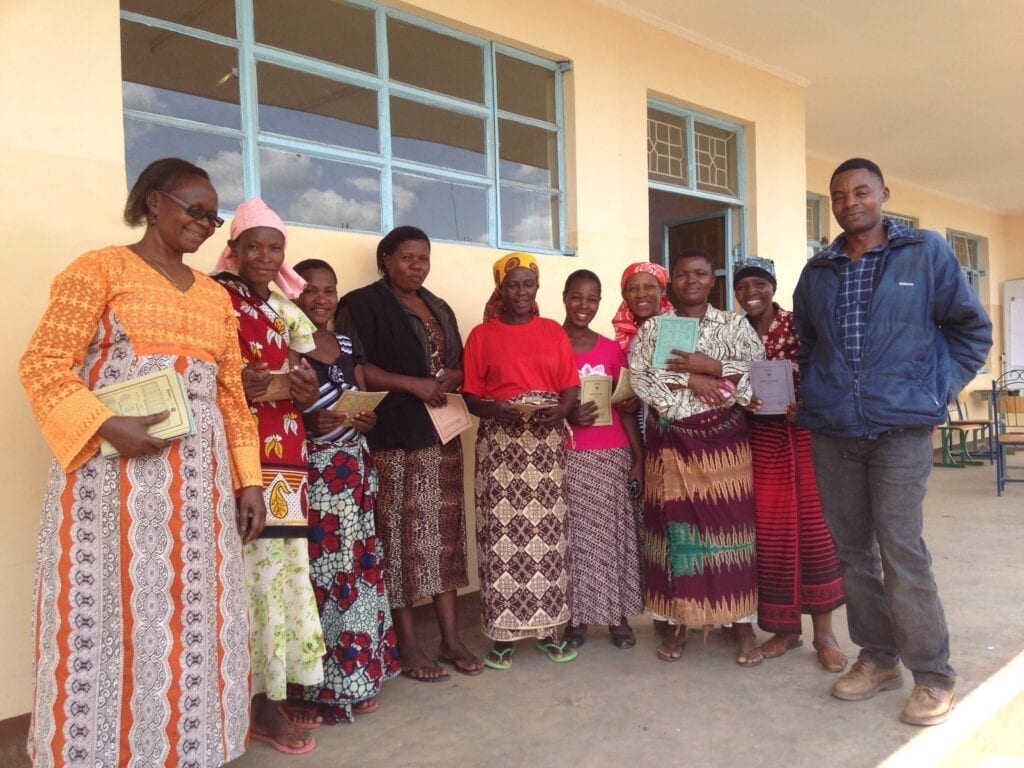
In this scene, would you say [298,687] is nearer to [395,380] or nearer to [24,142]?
[395,380]

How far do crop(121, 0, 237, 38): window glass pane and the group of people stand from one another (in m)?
1.17

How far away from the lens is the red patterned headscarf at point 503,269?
3391 millimetres

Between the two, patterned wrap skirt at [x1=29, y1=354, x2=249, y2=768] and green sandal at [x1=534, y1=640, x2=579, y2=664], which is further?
green sandal at [x1=534, y1=640, x2=579, y2=664]

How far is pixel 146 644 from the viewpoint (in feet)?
6.73

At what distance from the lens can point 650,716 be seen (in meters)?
2.88

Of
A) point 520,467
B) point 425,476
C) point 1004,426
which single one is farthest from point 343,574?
point 1004,426

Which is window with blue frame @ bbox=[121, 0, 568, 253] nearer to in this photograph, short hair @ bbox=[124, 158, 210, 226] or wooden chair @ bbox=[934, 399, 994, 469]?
short hair @ bbox=[124, 158, 210, 226]

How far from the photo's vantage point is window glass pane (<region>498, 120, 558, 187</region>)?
440 centimetres

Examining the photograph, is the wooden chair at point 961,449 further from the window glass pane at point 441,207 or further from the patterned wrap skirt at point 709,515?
the window glass pane at point 441,207

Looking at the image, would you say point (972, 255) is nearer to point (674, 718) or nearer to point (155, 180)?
point (674, 718)

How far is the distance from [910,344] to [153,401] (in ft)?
8.02

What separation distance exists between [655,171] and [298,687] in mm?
3994

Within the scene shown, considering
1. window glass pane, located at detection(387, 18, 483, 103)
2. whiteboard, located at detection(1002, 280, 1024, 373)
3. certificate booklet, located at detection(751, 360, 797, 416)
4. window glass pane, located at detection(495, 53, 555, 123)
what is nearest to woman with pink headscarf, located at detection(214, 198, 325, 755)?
window glass pane, located at detection(387, 18, 483, 103)

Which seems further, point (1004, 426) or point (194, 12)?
point (1004, 426)
